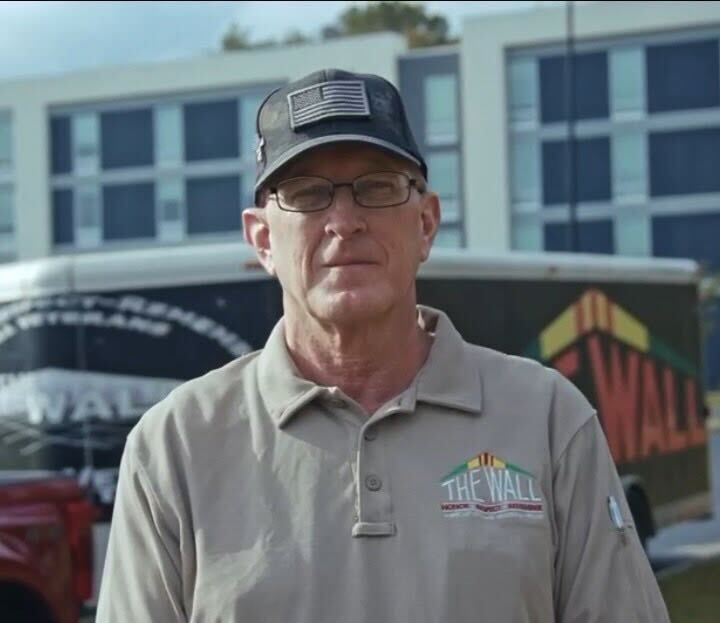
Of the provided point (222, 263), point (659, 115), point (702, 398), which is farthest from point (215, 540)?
point (659, 115)

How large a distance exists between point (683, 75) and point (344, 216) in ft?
169

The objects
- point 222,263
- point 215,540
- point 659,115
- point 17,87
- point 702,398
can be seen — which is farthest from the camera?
point 17,87

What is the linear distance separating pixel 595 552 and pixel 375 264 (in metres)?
0.56

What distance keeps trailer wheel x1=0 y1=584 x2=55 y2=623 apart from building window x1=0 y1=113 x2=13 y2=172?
54.6 metres

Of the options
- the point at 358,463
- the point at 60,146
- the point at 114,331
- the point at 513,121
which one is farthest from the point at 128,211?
the point at 358,463

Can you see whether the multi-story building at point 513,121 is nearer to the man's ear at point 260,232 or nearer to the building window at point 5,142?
the building window at point 5,142

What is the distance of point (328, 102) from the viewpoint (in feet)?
8.15

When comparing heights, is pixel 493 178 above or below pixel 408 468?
above

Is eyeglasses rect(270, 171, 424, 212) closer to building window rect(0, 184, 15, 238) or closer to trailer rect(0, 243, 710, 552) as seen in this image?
trailer rect(0, 243, 710, 552)

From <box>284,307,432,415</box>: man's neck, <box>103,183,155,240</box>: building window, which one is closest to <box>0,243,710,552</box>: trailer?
<box>284,307,432,415</box>: man's neck

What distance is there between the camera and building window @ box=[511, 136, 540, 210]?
54.2 m

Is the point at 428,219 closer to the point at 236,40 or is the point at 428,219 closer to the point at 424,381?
the point at 424,381

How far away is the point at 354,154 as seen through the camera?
2.48 m

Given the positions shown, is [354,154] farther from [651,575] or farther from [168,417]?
[651,575]
